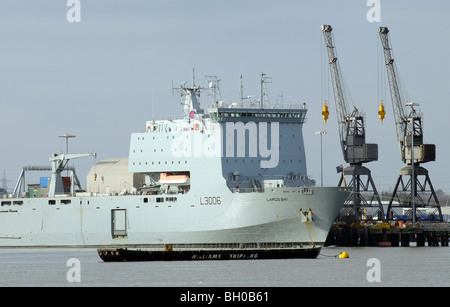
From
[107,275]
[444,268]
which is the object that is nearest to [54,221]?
[107,275]

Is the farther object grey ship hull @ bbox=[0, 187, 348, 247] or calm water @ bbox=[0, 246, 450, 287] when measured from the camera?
grey ship hull @ bbox=[0, 187, 348, 247]

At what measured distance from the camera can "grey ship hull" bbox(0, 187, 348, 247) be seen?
78.0m

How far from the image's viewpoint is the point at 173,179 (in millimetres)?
82062

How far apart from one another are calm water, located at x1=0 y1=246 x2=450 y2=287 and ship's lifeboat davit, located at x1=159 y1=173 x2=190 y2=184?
8257 mm

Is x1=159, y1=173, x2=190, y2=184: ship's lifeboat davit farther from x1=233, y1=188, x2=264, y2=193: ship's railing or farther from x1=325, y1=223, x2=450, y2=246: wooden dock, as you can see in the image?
x1=325, y1=223, x2=450, y2=246: wooden dock

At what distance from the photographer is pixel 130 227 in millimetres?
83562

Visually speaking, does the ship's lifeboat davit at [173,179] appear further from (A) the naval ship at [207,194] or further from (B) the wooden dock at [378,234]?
(B) the wooden dock at [378,234]

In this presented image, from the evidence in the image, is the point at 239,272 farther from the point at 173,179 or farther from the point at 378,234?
the point at 378,234

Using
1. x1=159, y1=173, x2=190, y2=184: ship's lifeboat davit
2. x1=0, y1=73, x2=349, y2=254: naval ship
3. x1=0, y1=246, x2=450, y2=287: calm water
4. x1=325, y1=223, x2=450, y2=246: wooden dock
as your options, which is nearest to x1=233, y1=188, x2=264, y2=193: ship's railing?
x1=0, y1=73, x2=349, y2=254: naval ship

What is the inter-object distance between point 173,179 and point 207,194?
3.60m

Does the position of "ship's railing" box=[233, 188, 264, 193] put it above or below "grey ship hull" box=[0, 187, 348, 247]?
above

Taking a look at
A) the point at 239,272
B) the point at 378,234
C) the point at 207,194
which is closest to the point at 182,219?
the point at 207,194

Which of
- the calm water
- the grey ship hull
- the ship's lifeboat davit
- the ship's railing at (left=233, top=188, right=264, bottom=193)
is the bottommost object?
the calm water
